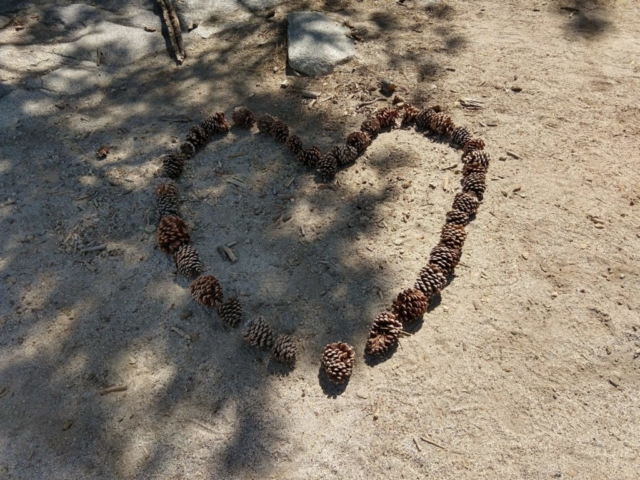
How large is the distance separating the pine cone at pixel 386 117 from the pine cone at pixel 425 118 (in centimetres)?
24

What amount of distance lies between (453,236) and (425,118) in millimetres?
1608

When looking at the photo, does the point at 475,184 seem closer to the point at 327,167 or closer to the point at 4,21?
the point at 327,167

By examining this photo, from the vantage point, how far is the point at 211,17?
704 centimetres

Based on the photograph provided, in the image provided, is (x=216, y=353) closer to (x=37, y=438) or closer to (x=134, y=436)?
(x=134, y=436)

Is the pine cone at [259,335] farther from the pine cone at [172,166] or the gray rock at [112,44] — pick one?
the gray rock at [112,44]

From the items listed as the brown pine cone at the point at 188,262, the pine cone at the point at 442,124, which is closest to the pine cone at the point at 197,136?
the brown pine cone at the point at 188,262

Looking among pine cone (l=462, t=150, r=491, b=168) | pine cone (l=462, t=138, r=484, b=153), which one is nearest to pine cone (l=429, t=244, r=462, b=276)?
pine cone (l=462, t=150, r=491, b=168)

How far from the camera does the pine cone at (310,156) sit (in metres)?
4.90

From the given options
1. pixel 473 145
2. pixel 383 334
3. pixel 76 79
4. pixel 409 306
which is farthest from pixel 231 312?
pixel 76 79

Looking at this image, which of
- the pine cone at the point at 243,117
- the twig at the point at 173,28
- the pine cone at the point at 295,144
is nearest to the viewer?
the pine cone at the point at 295,144

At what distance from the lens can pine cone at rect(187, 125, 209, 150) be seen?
17.1 feet

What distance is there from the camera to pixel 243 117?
5.36 meters

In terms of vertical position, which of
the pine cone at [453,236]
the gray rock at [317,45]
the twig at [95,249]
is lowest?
the twig at [95,249]

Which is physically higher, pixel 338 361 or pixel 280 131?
pixel 280 131
